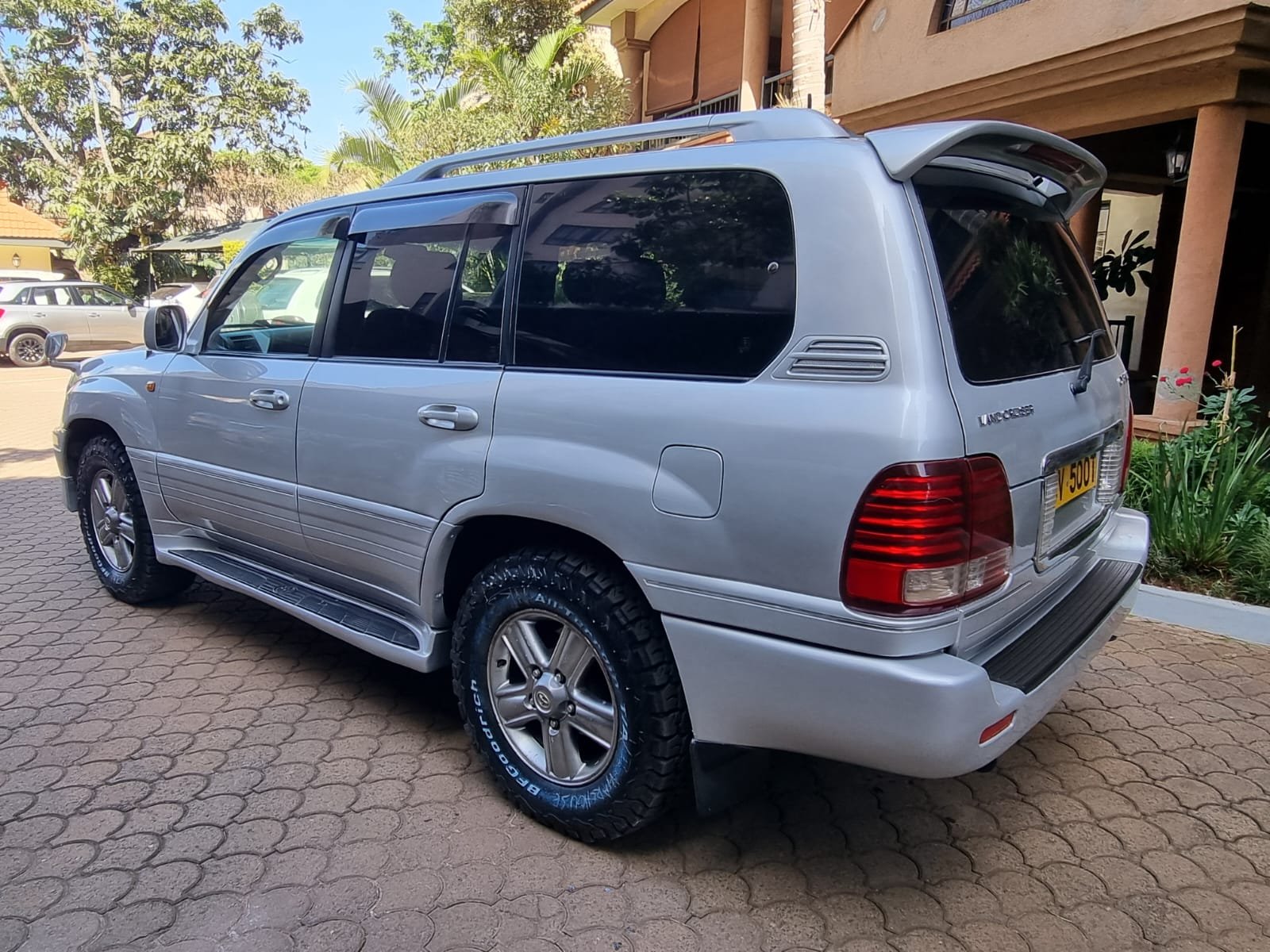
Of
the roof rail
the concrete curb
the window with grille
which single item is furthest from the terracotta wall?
the roof rail

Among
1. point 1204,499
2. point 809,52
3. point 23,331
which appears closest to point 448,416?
point 1204,499

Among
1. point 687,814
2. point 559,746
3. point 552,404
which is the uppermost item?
point 552,404

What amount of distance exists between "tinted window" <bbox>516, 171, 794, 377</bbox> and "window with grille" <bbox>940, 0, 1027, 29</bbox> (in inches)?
240

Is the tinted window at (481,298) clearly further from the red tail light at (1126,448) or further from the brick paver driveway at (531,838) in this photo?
the red tail light at (1126,448)

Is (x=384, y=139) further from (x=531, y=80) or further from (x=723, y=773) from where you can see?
(x=723, y=773)

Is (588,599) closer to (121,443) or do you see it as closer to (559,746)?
(559,746)

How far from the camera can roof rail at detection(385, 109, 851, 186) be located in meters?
2.29

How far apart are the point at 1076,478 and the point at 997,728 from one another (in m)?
0.85

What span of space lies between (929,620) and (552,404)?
117 cm

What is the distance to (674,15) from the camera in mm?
14523

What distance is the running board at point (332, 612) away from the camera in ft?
9.73

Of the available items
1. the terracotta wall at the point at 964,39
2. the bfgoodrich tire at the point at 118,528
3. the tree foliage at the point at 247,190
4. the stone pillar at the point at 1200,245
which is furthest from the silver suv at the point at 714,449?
the tree foliage at the point at 247,190

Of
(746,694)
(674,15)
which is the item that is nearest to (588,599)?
(746,694)

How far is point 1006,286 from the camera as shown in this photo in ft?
7.82
